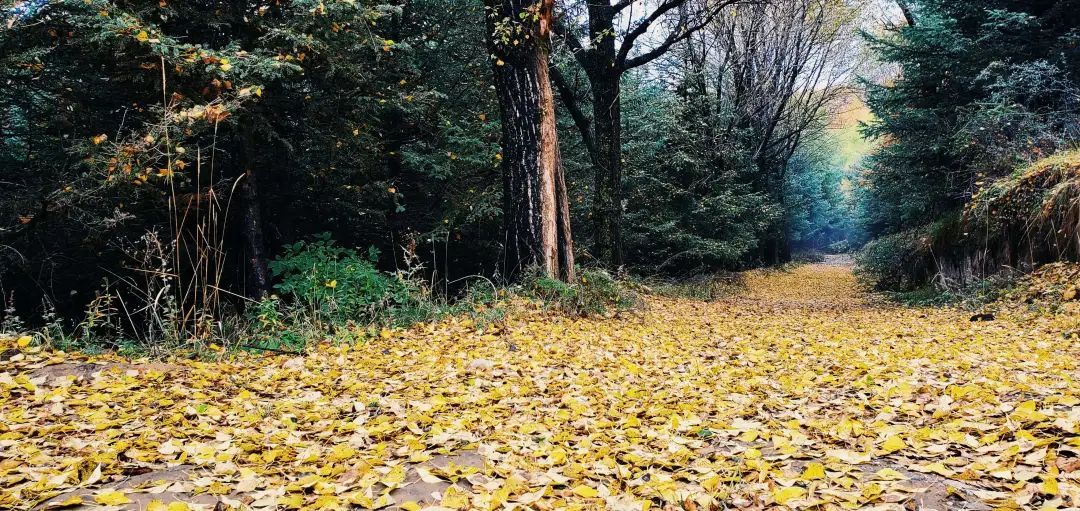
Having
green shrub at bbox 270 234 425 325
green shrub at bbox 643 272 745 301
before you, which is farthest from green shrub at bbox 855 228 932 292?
green shrub at bbox 270 234 425 325

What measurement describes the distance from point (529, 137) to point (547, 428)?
3.85 meters

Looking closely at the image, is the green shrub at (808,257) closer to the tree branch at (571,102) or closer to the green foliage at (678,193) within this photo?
the green foliage at (678,193)

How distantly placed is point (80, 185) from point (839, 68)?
22289 mm

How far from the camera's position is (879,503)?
181 centimetres

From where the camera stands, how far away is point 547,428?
→ 108 inches

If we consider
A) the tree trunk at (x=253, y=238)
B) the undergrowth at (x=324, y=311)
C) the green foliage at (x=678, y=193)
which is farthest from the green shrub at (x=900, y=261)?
the tree trunk at (x=253, y=238)

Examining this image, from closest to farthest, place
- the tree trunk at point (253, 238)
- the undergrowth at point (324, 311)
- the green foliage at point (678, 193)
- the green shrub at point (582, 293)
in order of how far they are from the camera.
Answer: the undergrowth at point (324, 311) < the green shrub at point (582, 293) < the tree trunk at point (253, 238) < the green foliage at point (678, 193)

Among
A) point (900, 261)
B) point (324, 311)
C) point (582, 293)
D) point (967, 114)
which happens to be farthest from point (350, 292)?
point (900, 261)

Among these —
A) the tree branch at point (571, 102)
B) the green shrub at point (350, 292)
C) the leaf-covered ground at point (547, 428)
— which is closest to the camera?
the leaf-covered ground at point (547, 428)

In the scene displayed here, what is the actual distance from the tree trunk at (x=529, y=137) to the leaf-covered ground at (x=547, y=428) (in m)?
1.72

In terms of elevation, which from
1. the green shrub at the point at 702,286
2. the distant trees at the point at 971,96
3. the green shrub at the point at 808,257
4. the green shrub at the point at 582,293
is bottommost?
the green shrub at the point at 808,257

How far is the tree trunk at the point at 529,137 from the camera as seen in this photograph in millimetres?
5941

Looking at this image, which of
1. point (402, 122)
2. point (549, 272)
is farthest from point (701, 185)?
point (549, 272)

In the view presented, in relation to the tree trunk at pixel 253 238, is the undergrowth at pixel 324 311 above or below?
below
